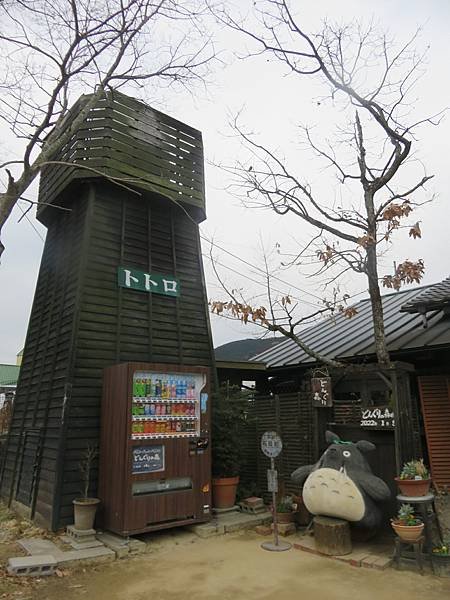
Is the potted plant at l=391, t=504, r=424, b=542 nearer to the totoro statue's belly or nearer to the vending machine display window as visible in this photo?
the totoro statue's belly

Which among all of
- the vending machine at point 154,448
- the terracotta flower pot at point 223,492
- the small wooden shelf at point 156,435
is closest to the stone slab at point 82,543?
the vending machine at point 154,448

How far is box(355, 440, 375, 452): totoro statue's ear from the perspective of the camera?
622 centimetres

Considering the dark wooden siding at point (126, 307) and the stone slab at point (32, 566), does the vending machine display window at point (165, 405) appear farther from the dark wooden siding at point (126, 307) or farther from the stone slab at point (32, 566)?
the stone slab at point (32, 566)

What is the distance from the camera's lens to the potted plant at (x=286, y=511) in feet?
22.9

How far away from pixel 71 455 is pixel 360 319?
7798 millimetres

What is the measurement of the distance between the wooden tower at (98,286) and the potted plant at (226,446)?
1151 millimetres

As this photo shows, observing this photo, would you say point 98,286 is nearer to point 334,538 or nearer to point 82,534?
point 82,534

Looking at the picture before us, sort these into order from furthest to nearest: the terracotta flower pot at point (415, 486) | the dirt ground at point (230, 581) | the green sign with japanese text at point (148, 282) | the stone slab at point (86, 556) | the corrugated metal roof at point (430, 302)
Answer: the green sign with japanese text at point (148, 282) < the corrugated metal roof at point (430, 302) < the stone slab at point (86, 556) < the terracotta flower pot at point (415, 486) < the dirt ground at point (230, 581)

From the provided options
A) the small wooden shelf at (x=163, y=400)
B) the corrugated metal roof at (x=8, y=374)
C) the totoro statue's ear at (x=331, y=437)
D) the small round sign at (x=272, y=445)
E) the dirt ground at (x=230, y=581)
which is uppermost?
the corrugated metal roof at (x=8, y=374)

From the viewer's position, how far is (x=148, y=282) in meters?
8.84

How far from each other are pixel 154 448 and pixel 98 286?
10.2ft

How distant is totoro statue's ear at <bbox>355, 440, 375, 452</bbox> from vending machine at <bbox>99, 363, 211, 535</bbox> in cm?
243

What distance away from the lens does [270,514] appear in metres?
7.62

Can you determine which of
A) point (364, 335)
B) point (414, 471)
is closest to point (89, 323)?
point (414, 471)
